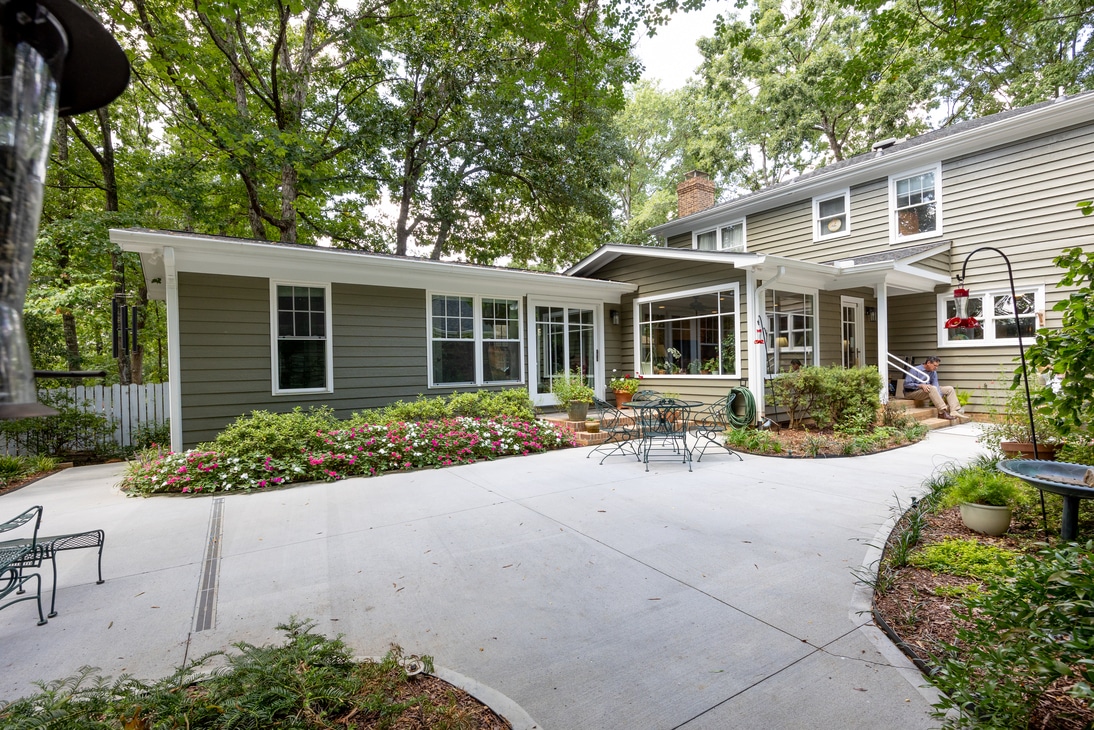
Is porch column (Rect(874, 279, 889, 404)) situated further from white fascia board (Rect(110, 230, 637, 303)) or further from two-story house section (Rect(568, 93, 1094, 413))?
white fascia board (Rect(110, 230, 637, 303))

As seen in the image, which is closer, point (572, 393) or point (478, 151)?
point (572, 393)

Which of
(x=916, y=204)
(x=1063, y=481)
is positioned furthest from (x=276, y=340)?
(x=916, y=204)

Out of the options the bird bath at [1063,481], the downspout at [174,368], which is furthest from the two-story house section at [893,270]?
the downspout at [174,368]

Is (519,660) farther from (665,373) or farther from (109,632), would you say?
(665,373)

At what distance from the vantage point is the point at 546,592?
3137mm

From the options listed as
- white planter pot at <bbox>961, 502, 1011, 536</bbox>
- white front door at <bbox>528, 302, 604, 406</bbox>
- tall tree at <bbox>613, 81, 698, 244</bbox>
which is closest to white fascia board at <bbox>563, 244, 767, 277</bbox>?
white front door at <bbox>528, 302, 604, 406</bbox>

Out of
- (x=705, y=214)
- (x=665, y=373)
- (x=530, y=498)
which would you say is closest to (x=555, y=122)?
(x=705, y=214)

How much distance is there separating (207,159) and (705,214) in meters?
13.3

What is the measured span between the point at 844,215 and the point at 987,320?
12.4 feet

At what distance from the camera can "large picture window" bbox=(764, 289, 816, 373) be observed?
9.52 meters

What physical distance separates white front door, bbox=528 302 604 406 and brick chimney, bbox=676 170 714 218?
5.84 m

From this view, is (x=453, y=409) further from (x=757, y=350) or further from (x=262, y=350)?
(x=757, y=350)

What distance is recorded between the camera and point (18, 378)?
2.11 ft

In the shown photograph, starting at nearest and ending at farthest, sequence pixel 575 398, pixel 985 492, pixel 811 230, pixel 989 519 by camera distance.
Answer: pixel 989 519, pixel 985 492, pixel 575 398, pixel 811 230
